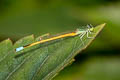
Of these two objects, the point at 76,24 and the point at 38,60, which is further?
the point at 76,24

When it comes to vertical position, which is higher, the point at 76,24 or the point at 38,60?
the point at 76,24

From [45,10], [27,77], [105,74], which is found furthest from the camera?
[45,10]

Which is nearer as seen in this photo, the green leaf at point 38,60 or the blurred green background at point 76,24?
the green leaf at point 38,60

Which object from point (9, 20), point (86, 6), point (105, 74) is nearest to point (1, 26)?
point (9, 20)

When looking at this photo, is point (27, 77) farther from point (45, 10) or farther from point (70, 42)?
point (45, 10)

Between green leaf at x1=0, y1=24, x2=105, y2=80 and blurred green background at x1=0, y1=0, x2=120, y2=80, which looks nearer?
green leaf at x1=0, y1=24, x2=105, y2=80
